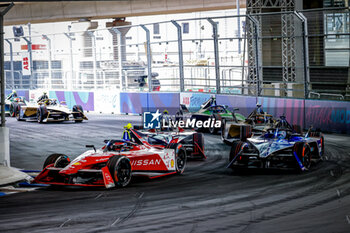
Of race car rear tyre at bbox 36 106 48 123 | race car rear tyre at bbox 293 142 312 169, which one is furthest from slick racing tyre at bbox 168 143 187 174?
race car rear tyre at bbox 36 106 48 123

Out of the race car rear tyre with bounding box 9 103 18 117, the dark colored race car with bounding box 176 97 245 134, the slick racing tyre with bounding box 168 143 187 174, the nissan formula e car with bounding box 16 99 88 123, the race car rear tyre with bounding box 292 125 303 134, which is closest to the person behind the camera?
the slick racing tyre with bounding box 168 143 187 174

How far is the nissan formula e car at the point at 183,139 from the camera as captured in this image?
14.9 m

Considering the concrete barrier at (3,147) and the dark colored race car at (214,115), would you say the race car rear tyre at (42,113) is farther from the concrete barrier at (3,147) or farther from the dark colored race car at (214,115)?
the concrete barrier at (3,147)

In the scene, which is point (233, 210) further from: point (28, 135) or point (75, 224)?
point (28, 135)

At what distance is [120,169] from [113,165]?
13.9 inches

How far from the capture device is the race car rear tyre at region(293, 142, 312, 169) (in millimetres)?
12758

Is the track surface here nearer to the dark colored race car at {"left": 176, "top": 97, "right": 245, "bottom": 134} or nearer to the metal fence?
the dark colored race car at {"left": 176, "top": 97, "right": 245, "bottom": 134}

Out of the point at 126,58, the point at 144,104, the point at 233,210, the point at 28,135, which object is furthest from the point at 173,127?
the point at 126,58

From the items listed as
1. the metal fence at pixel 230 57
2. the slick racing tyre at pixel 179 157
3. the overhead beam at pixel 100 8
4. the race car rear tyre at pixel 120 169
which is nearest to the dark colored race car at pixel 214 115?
the metal fence at pixel 230 57

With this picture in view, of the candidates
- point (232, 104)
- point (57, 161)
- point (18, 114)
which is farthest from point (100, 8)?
point (57, 161)

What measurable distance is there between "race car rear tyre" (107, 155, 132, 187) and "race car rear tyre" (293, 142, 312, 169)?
12.4 feet

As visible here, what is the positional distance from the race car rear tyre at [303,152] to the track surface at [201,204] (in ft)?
0.88

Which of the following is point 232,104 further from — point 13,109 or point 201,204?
point 201,204

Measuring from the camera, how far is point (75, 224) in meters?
8.54
